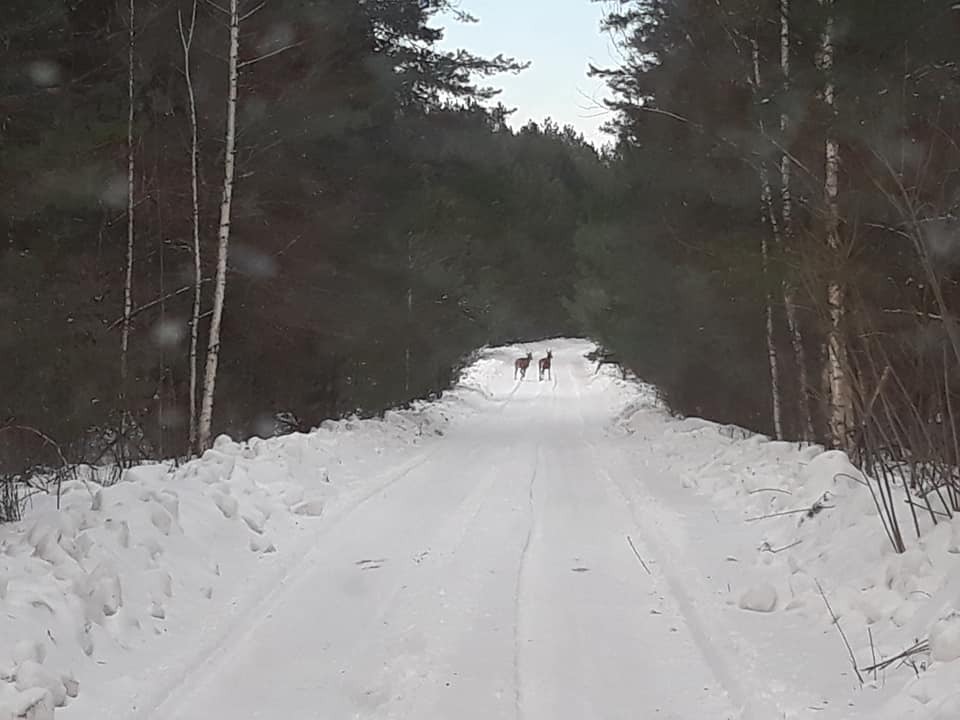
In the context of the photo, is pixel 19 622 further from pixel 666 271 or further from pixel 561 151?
pixel 561 151

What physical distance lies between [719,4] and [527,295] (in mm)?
40825

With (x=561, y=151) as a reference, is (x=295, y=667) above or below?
below

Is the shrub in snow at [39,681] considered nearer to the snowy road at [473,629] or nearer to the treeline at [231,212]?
the snowy road at [473,629]

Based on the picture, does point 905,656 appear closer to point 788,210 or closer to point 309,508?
point 309,508

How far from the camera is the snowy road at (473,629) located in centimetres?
472

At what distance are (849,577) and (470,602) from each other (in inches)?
98.5

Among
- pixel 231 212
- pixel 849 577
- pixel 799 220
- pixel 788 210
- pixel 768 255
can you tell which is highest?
pixel 231 212

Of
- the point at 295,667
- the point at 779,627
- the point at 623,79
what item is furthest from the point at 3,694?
the point at 623,79

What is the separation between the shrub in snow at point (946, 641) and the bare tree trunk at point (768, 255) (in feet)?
20.8

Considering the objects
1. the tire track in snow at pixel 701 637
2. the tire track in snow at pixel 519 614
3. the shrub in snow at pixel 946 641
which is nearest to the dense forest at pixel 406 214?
the shrub in snow at pixel 946 641

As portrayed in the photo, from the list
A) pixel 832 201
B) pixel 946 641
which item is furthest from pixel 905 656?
pixel 832 201

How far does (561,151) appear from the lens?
48281 mm

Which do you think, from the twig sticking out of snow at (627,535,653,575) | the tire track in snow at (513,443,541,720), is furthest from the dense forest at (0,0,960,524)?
the tire track in snow at (513,443,541,720)

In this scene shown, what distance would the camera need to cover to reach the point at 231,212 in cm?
1473
